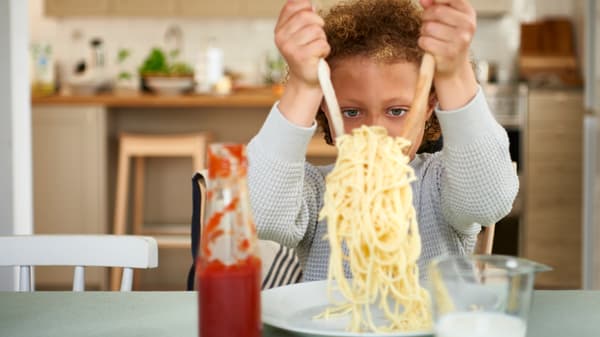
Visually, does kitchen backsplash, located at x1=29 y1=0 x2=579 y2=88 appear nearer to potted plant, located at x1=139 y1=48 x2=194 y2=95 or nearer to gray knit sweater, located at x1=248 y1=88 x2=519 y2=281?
potted plant, located at x1=139 y1=48 x2=194 y2=95

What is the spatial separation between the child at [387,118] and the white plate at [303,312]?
18 cm

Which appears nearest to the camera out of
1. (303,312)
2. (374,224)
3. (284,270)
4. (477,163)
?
(374,224)

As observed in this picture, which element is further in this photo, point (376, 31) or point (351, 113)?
point (376, 31)

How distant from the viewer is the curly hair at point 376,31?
135 centimetres

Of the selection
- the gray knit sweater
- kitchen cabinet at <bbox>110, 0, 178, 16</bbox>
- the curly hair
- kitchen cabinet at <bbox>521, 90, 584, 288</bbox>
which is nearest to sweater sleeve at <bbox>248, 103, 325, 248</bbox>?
the gray knit sweater

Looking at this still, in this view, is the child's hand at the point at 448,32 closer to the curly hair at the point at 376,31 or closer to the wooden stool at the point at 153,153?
the curly hair at the point at 376,31

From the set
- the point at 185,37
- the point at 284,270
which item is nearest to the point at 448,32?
the point at 284,270

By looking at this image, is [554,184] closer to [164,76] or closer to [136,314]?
[164,76]

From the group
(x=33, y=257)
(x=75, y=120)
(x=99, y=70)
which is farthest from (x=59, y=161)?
(x=33, y=257)

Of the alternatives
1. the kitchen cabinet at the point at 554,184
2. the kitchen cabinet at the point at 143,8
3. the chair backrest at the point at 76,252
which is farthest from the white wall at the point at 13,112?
the kitchen cabinet at the point at 554,184

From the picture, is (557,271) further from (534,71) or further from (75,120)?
(75,120)

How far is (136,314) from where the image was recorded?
96cm

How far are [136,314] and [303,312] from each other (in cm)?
19

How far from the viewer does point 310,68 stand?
100cm
